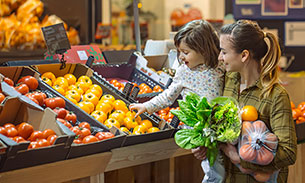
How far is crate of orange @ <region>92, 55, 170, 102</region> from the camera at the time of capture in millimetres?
3439

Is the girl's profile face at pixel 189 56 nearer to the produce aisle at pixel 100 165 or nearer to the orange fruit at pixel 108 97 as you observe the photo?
the produce aisle at pixel 100 165

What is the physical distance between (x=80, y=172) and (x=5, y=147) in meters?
0.45

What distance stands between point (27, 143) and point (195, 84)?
1072mm

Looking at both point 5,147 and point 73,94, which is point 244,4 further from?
point 5,147

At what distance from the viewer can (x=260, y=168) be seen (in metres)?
2.01

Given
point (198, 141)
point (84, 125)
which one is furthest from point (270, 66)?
point (84, 125)

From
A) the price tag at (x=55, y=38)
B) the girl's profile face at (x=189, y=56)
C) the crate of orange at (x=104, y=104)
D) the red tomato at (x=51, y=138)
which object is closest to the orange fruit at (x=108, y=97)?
the crate of orange at (x=104, y=104)

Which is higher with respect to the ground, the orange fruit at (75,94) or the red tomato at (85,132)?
the orange fruit at (75,94)

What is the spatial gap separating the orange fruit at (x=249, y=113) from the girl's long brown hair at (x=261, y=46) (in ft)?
0.34

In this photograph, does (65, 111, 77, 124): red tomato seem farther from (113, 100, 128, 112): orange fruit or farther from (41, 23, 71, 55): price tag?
(41, 23, 71, 55): price tag

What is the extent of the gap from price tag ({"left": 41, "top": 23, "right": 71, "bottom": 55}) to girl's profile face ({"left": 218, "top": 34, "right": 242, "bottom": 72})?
4.62 ft

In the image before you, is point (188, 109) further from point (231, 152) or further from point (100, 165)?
point (100, 165)

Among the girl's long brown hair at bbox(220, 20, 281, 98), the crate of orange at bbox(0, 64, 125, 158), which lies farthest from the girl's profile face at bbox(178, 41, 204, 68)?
the crate of orange at bbox(0, 64, 125, 158)

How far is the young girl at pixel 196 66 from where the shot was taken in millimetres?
2586
